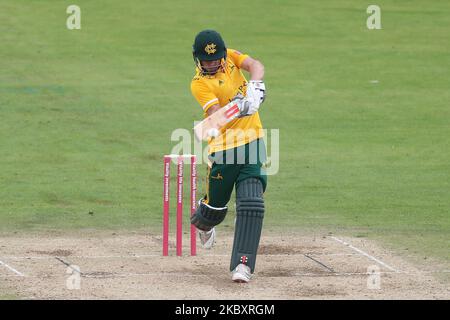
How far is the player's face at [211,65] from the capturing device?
10.6m

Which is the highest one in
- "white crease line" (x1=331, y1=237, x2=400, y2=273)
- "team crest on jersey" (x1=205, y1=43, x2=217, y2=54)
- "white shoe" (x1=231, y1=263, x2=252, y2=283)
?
"team crest on jersey" (x1=205, y1=43, x2=217, y2=54)

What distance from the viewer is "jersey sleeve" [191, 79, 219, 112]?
10523 mm

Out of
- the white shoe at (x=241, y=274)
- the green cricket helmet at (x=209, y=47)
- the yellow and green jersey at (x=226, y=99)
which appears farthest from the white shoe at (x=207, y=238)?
the green cricket helmet at (x=209, y=47)

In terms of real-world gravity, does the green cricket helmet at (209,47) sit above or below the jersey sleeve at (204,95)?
above

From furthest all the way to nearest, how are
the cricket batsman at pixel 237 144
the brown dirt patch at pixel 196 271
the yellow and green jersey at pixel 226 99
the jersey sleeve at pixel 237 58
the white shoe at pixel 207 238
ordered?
the white shoe at pixel 207 238 < the jersey sleeve at pixel 237 58 < the yellow and green jersey at pixel 226 99 < the cricket batsman at pixel 237 144 < the brown dirt patch at pixel 196 271

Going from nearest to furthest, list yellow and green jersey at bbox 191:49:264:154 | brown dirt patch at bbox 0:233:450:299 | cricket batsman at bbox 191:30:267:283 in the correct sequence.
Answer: brown dirt patch at bbox 0:233:450:299 < cricket batsman at bbox 191:30:267:283 < yellow and green jersey at bbox 191:49:264:154

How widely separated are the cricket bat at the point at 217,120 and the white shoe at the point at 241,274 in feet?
4.02

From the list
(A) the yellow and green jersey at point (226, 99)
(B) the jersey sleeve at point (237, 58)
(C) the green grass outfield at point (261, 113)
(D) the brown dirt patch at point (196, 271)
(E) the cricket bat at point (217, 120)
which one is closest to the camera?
(D) the brown dirt patch at point (196, 271)

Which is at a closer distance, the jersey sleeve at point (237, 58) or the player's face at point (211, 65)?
the player's face at point (211, 65)

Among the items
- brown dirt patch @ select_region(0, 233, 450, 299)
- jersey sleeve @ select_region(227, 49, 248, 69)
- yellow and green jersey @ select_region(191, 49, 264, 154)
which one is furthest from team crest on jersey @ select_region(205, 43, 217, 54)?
brown dirt patch @ select_region(0, 233, 450, 299)

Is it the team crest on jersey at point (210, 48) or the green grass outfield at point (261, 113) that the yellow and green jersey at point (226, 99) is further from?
the green grass outfield at point (261, 113)

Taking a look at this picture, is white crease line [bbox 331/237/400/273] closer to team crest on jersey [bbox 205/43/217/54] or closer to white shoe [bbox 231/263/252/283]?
white shoe [bbox 231/263/252/283]

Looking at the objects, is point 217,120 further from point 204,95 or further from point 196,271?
point 196,271

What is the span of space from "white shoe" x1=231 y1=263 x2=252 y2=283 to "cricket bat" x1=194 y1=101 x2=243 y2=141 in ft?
4.02
